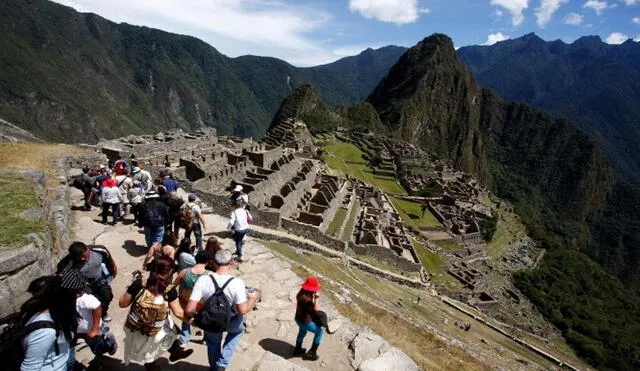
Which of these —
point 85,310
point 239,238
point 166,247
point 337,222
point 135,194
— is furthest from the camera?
point 337,222

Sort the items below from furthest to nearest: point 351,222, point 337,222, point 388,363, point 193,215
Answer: point 351,222 < point 337,222 < point 193,215 < point 388,363

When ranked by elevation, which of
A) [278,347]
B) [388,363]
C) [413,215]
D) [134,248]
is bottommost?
[413,215]

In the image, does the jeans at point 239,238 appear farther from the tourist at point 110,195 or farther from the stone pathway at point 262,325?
the tourist at point 110,195

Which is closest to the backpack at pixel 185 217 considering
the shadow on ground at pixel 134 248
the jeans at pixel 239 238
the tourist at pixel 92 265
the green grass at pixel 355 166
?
the jeans at pixel 239 238

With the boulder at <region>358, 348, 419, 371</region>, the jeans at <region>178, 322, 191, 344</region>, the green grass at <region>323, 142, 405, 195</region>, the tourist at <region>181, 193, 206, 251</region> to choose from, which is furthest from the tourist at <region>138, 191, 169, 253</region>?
the green grass at <region>323, 142, 405, 195</region>

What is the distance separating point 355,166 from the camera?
7875 centimetres

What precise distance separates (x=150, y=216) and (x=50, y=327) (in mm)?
5501

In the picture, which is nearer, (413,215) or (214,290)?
(214,290)

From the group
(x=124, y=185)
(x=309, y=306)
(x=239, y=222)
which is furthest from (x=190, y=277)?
(x=124, y=185)

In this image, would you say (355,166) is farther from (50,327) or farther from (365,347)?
(50,327)

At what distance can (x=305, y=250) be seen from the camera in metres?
24.5

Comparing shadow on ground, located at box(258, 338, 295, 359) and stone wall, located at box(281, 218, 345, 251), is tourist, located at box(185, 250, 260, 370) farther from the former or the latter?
stone wall, located at box(281, 218, 345, 251)

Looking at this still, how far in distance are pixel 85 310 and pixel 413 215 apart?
58284 mm

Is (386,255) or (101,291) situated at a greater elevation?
(101,291)
